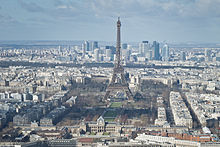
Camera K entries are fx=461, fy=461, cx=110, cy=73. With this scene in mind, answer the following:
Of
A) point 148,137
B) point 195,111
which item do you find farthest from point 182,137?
point 195,111

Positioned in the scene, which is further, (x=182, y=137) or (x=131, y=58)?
(x=131, y=58)

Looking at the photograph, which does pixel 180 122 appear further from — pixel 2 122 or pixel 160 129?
pixel 2 122

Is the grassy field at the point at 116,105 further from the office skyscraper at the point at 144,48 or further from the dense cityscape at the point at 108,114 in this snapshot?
the office skyscraper at the point at 144,48

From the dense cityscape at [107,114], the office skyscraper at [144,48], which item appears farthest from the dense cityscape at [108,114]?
the office skyscraper at [144,48]

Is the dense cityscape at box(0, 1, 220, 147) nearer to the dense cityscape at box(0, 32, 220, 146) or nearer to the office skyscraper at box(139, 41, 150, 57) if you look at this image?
the dense cityscape at box(0, 32, 220, 146)

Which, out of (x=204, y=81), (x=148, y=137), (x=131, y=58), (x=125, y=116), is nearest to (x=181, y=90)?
(x=204, y=81)

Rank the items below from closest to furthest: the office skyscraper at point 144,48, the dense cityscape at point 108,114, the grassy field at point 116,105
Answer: the dense cityscape at point 108,114 → the grassy field at point 116,105 → the office skyscraper at point 144,48

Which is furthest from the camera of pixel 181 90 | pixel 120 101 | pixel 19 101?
pixel 181 90

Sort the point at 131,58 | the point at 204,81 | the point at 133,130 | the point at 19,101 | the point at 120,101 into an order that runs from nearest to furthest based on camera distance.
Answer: the point at 133,130
the point at 19,101
the point at 120,101
the point at 204,81
the point at 131,58

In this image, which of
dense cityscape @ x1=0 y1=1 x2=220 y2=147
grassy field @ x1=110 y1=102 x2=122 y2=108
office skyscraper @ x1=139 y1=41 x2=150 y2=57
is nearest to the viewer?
dense cityscape @ x1=0 y1=1 x2=220 y2=147

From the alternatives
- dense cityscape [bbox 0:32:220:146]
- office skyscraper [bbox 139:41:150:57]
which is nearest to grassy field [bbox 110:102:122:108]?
dense cityscape [bbox 0:32:220:146]
